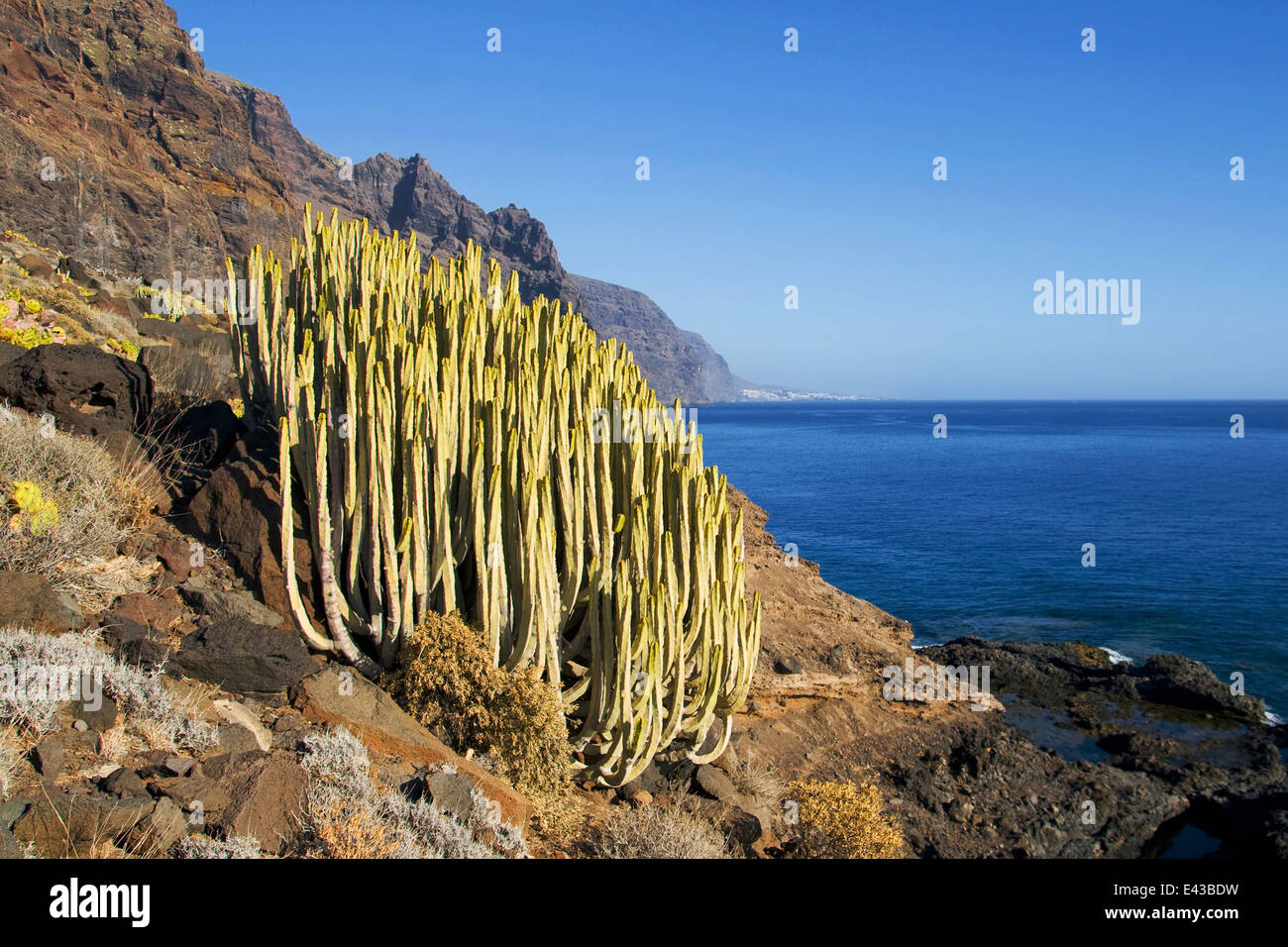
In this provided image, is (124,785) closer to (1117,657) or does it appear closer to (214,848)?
(214,848)

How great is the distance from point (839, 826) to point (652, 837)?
235 centimetres

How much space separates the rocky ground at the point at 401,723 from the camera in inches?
173

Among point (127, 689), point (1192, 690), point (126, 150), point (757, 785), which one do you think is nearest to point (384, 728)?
point (127, 689)

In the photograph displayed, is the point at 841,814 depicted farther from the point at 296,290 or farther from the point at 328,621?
the point at 296,290

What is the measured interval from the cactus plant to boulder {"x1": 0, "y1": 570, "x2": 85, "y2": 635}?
1406mm

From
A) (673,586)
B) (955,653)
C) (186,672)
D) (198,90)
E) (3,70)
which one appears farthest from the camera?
(198,90)

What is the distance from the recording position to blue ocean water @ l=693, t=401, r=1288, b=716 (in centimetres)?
2066

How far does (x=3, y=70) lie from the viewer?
1554 inches

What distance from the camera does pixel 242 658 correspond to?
561 cm

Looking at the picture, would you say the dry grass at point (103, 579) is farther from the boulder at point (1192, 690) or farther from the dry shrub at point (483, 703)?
the boulder at point (1192, 690)

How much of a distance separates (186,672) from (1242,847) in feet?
42.2

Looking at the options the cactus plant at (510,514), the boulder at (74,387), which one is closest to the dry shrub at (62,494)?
the boulder at (74,387)

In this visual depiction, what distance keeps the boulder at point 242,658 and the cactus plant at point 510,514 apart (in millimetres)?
390

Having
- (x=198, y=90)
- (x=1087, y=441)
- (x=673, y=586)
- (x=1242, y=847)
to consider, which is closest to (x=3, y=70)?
(x=198, y=90)
